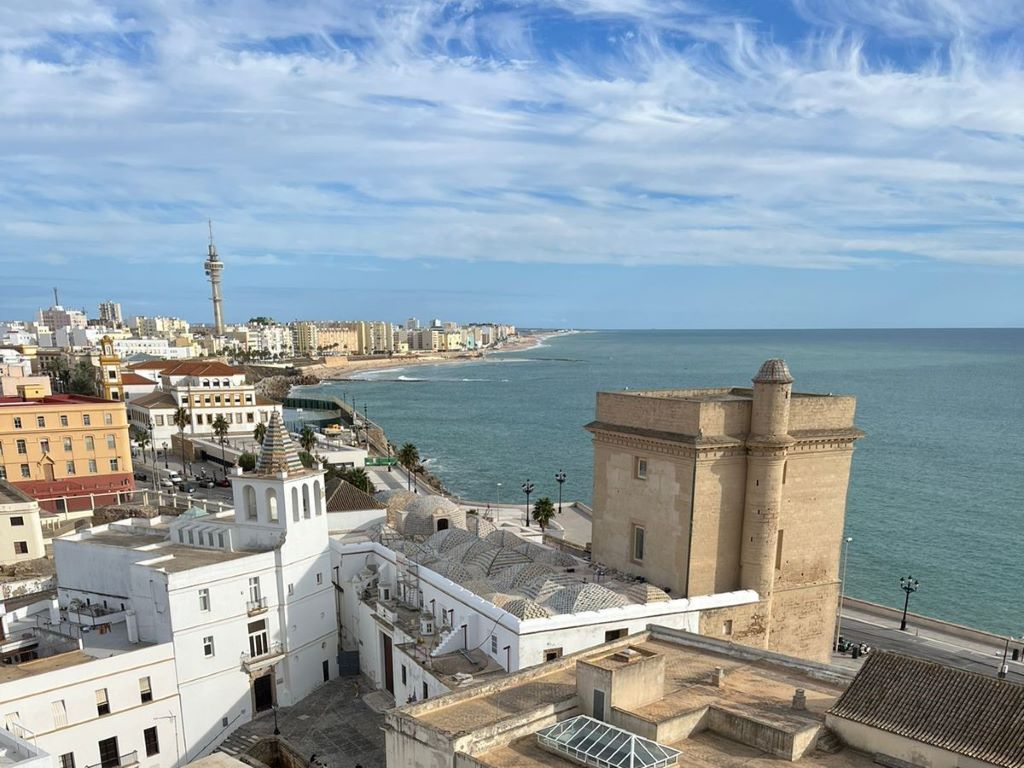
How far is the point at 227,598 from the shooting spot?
2542 centimetres

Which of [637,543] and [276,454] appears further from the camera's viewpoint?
[276,454]

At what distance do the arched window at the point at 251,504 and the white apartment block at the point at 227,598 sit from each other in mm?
40

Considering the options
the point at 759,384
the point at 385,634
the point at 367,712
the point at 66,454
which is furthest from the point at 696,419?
the point at 66,454

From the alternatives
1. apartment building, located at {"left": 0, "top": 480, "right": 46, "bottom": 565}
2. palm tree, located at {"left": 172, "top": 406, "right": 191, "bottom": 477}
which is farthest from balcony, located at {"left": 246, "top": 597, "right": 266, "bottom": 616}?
palm tree, located at {"left": 172, "top": 406, "right": 191, "bottom": 477}

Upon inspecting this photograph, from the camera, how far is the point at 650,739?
13.7 m

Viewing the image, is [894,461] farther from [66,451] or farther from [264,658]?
[66,451]

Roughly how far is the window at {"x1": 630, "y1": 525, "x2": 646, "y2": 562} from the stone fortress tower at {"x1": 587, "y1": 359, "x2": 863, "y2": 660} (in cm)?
4

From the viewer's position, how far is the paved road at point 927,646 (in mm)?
31750

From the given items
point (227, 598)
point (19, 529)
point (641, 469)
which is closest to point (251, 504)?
point (227, 598)

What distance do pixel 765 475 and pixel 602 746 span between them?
1201 cm

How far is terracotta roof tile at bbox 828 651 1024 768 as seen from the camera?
12.5 meters

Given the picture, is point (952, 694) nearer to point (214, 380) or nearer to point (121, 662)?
point (121, 662)

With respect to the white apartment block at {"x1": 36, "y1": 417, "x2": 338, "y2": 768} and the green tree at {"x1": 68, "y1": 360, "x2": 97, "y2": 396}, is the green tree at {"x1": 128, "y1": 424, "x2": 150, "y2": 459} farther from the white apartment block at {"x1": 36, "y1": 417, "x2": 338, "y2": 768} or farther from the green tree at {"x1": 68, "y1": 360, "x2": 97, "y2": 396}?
the white apartment block at {"x1": 36, "y1": 417, "x2": 338, "y2": 768}

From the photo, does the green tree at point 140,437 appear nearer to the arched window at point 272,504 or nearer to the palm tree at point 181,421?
the palm tree at point 181,421
